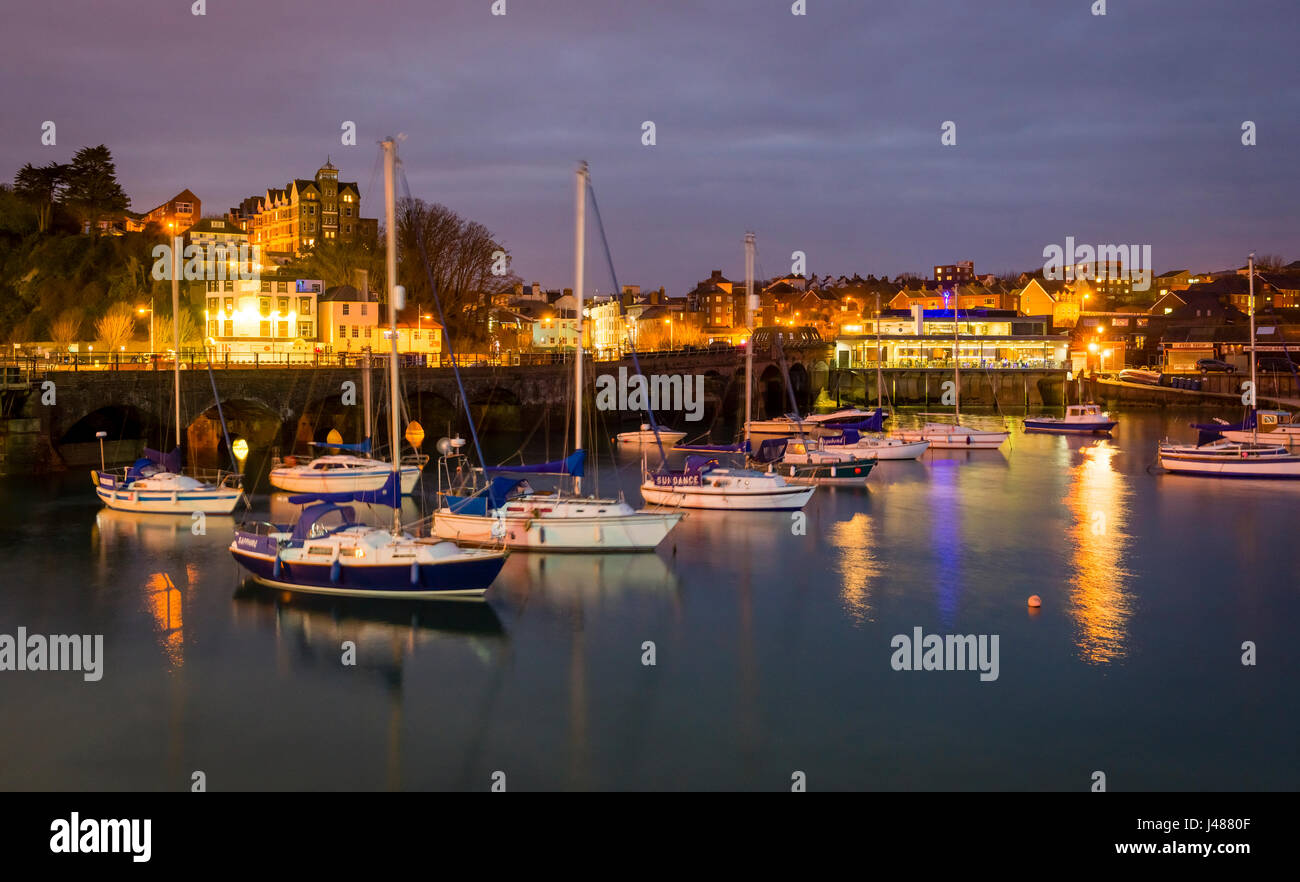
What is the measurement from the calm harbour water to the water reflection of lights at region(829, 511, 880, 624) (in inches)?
5.3

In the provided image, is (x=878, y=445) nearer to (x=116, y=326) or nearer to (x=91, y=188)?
(x=116, y=326)

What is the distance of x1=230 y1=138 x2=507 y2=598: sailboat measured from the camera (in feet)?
83.5

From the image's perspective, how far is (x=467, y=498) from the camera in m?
30.9

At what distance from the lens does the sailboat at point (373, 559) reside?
2544cm

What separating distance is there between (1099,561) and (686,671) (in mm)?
16828

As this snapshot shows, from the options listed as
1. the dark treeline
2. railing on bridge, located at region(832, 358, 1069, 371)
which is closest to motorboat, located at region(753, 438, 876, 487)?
the dark treeline

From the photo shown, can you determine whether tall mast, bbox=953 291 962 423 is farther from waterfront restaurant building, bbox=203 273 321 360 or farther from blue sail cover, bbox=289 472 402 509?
blue sail cover, bbox=289 472 402 509

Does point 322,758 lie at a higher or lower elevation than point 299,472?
lower

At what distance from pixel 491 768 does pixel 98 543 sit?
863 inches

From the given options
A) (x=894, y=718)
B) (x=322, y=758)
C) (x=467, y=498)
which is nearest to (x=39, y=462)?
(x=467, y=498)

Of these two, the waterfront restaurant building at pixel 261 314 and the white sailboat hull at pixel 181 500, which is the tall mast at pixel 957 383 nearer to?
the waterfront restaurant building at pixel 261 314

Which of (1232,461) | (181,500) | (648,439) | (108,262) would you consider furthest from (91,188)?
(1232,461)
